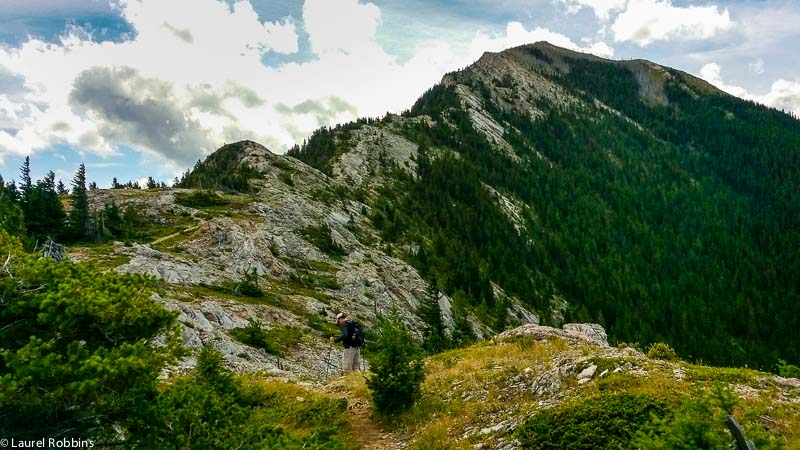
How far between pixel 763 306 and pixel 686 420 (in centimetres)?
16021

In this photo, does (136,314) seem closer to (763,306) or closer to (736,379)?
(736,379)

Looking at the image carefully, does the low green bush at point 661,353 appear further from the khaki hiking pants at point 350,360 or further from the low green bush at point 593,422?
the khaki hiking pants at point 350,360

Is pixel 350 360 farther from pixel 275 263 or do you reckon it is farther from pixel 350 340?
pixel 275 263

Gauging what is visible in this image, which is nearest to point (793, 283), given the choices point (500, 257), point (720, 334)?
point (720, 334)

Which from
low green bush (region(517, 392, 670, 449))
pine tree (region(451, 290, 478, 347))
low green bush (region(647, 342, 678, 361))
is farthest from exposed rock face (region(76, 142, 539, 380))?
low green bush (region(647, 342, 678, 361))

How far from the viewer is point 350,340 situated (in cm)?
2227
